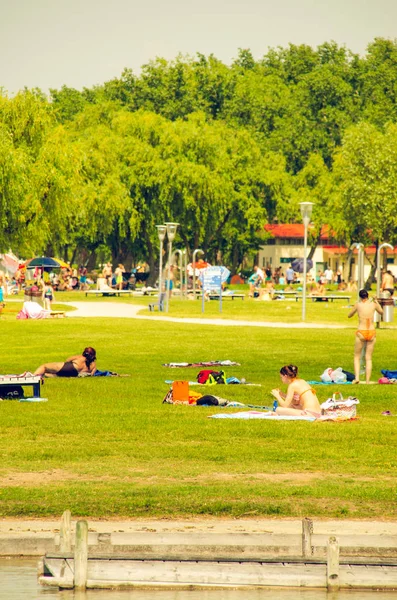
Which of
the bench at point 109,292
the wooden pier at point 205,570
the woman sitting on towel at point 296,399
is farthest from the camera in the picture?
the bench at point 109,292

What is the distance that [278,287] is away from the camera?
96750 millimetres

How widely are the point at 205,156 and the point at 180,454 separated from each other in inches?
3014

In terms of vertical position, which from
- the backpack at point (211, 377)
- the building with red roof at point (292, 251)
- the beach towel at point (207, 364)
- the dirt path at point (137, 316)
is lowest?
the dirt path at point (137, 316)

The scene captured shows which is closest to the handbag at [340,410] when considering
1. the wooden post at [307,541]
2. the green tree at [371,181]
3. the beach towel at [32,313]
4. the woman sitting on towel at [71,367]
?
the woman sitting on towel at [71,367]

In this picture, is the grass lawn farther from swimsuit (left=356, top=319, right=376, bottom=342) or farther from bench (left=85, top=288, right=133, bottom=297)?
bench (left=85, top=288, right=133, bottom=297)

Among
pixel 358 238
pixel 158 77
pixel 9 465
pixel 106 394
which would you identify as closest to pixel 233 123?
pixel 158 77

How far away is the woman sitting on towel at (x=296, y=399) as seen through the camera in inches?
729

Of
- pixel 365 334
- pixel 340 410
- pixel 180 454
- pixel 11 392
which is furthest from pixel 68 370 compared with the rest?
pixel 180 454

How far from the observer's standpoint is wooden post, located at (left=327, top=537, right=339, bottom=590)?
913cm

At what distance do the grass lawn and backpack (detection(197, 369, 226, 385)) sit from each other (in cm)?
66

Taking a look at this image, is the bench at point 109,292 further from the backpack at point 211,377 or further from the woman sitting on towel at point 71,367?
the backpack at point 211,377

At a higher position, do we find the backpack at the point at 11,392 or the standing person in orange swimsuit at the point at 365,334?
the standing person in orange swimsuit at the point at 365,334

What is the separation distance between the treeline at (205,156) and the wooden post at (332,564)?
46.1m

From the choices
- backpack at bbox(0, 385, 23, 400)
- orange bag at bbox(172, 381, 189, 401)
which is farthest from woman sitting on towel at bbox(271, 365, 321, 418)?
backpack at bbox(0, 385, 23, 400)
